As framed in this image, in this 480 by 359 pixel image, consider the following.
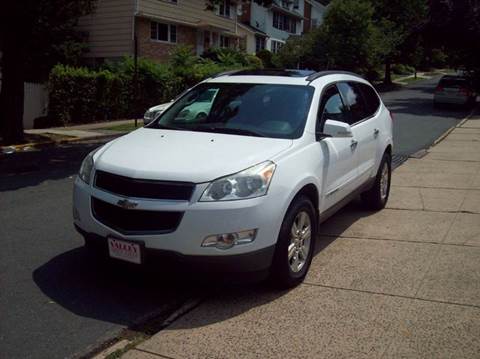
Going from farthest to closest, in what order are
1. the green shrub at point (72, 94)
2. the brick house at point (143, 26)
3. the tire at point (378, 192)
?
the brick house at point (143, 26) < the green shrub at point (72, 94) < the tire at point (378, 192)

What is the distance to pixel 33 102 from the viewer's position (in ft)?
63.0

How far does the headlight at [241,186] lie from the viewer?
3828mm

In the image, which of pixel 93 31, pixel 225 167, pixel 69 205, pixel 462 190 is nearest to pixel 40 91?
pixel 93 31

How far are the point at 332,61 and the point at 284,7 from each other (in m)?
18.5

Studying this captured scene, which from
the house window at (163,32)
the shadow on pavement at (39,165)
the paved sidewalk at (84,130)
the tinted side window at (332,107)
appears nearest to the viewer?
the tinted side window at (332,107)

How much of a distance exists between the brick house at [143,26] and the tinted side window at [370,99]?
2058cm

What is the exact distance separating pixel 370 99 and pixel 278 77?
5.87 feet

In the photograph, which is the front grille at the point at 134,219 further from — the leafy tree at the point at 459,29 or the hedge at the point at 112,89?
the leafy tree at the point at 459,29

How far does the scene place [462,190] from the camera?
26.9 feet

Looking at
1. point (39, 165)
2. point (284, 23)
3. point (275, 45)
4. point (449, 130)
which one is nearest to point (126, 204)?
point (39, 165)

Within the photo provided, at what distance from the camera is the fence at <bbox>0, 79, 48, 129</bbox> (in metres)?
19.0

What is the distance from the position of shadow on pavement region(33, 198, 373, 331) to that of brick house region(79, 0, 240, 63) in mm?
23339

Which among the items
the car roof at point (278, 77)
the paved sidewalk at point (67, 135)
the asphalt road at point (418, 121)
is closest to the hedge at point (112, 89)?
the paved sidewalk at point (67, 135)

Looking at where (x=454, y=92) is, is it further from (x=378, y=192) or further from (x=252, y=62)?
(x=378, y=192)
